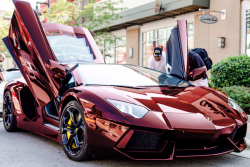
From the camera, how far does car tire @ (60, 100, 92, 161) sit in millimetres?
3307

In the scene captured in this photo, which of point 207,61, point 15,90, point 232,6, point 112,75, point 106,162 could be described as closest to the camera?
point 106,162

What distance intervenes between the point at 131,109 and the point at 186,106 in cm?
60

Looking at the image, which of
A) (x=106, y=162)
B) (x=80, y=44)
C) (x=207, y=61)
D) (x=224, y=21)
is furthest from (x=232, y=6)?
(x=106, y=162)

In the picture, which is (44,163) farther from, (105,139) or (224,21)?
(224,21)

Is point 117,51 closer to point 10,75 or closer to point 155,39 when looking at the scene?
point 155,39

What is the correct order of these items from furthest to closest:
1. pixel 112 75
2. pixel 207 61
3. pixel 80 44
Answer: pixel 207 61, pixel 80 44, pixel 112 75

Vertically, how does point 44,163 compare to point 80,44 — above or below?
below

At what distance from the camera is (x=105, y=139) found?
302 centimetres

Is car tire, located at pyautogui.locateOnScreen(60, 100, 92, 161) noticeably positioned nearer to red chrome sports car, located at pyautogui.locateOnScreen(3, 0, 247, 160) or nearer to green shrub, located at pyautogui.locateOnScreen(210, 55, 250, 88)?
red chrome sports car, located at pyautogui.locateOnScreen(3, 0, 247, 160)

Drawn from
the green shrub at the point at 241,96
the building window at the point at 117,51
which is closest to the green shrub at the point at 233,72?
the green shrub at the point at 241,96

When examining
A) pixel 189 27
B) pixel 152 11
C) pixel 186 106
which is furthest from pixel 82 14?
pixel 186 106

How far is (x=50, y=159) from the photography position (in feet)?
12.0

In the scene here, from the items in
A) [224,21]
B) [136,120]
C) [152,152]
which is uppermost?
[224,21]

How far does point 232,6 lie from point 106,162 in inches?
449
